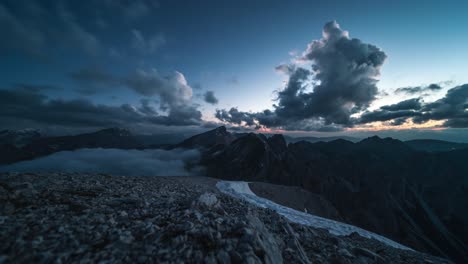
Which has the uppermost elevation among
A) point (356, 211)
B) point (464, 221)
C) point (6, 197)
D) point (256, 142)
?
point (6, 197)

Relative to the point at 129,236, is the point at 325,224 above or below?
below

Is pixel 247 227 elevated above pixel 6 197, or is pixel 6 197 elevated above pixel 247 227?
pixel 6 197

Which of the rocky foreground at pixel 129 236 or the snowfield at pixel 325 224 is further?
the snowfield at pixel 325 224

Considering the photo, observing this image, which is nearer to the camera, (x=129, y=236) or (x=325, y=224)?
(x=129, y=236)

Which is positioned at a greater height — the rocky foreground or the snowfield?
the rocky foreground

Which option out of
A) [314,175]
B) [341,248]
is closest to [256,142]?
[314,175]

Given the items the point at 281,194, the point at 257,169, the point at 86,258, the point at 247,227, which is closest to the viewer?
the point at 86,258

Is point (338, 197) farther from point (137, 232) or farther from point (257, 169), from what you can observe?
point (137, 232)

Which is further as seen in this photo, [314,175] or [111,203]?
[314,175]

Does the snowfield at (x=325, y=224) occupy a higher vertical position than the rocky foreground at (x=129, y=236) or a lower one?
lower

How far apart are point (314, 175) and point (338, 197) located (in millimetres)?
25273

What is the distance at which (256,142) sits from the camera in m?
190

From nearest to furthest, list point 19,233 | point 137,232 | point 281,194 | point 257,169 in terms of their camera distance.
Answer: point 19,233 < point 137,232 < point 281,194 < point 257,169

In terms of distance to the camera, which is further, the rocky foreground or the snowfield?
the snowfield
